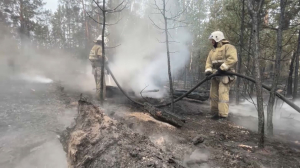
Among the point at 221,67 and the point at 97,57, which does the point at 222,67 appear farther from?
the point at 97,57

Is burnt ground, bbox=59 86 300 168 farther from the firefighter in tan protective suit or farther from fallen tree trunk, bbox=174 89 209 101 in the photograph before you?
fallen tree trunk, bbox=174 89 209 101

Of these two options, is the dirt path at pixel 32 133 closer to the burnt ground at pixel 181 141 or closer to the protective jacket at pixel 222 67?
the burnt ground at pixel 181 141

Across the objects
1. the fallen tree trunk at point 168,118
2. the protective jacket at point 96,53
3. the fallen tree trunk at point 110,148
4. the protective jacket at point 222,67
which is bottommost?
the fallen tree trunk at point 168,118

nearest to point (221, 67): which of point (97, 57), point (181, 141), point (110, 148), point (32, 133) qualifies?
point (181, 141)

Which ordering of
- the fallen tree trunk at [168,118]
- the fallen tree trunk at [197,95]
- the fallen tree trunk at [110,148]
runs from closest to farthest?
the fallen tree trunk at [110,148], the fallen tree trunk at [168,118], the fallen tree trunk at [197,95]

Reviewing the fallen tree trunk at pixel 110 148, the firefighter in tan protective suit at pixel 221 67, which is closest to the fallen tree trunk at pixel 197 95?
the firefighter in tan protective suit at pixel 221 67

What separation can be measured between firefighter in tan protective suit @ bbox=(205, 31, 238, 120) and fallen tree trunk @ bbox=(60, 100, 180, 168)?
3.30 metres

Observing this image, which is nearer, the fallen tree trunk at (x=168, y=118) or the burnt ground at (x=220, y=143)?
the burnt ground at (x=220, y=143)

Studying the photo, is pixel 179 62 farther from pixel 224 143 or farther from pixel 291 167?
pixel 291 167

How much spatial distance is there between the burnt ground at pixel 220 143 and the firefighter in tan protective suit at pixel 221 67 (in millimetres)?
478

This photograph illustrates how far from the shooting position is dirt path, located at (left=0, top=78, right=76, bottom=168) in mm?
2752

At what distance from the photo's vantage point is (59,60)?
26.5m

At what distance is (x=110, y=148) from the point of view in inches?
80.2

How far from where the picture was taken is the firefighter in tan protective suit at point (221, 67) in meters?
4.78
